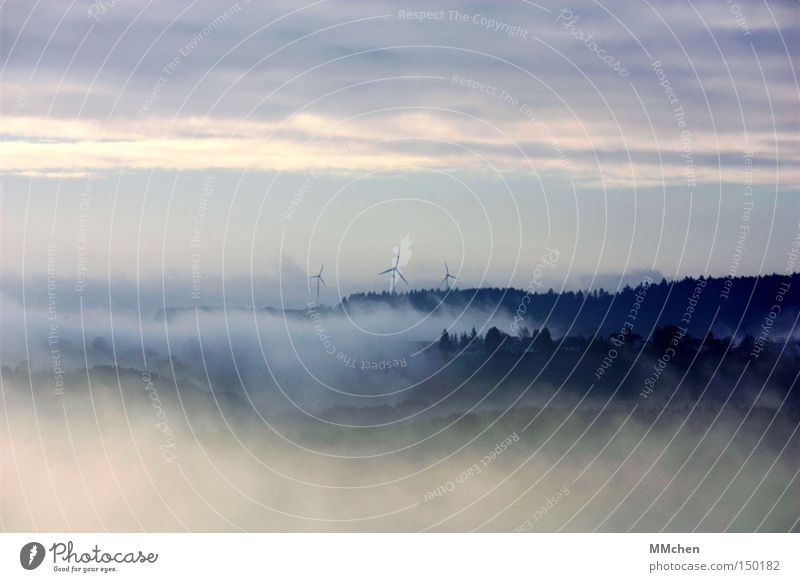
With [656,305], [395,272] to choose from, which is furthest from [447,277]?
[656,305]

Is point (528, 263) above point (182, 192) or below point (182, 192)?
below

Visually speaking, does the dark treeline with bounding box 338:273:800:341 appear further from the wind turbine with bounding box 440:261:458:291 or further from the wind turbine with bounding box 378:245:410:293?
the wind turbine with bounding box 378:245:410:293

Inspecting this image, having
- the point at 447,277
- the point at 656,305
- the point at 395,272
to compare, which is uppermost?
the point at 395,272

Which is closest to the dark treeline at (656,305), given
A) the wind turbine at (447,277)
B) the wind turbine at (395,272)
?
the wind turbine at (447,277)

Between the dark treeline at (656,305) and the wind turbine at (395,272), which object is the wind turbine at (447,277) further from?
the wind turbine at (395,272)

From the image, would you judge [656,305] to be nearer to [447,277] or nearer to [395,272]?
[447,277]
